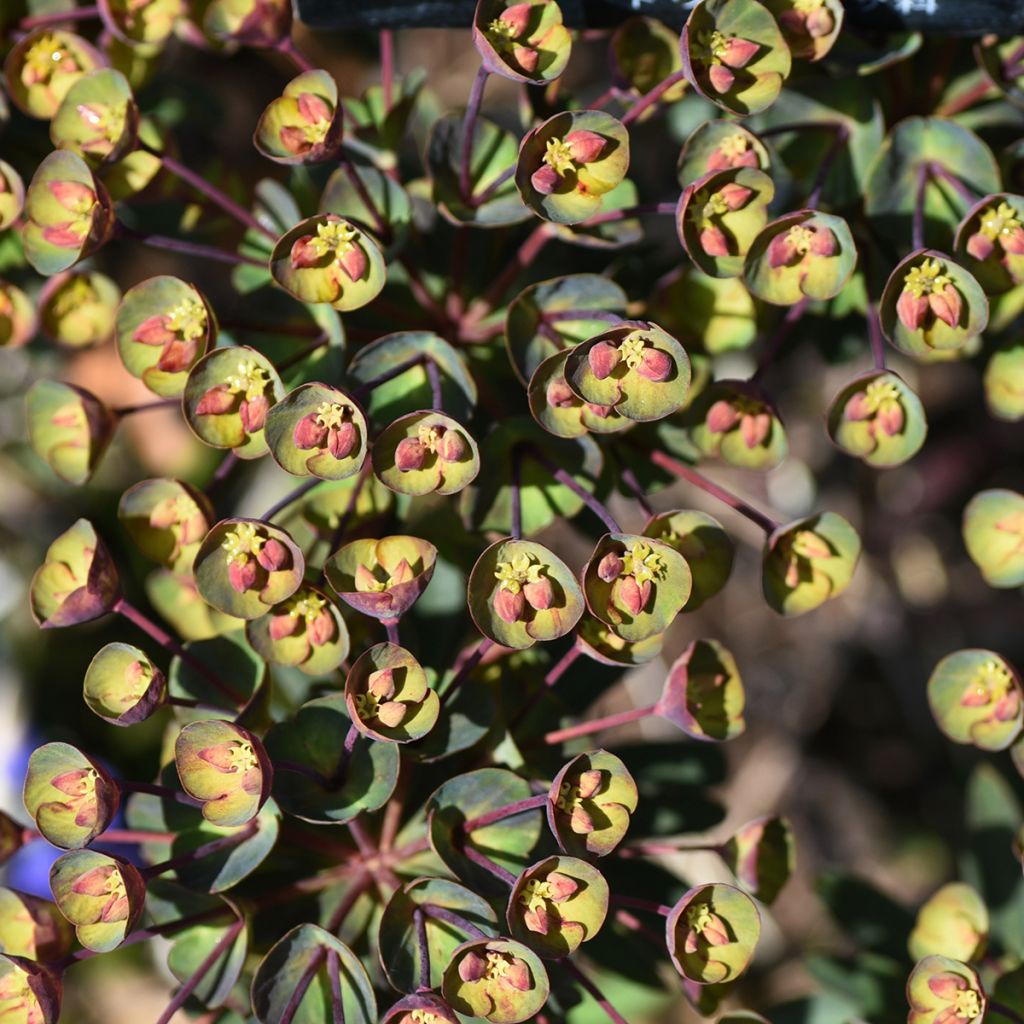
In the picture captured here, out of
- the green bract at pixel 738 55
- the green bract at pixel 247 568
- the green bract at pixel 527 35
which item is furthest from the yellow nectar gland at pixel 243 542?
the green bract at pixel 738 55

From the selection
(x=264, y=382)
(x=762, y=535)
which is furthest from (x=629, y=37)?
(x=762, y=535)

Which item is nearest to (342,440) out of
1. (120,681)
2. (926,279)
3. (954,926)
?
(120,681)

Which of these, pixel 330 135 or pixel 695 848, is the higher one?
pixel 330 135

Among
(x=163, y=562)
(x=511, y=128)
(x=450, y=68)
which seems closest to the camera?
(x=163, y=562)

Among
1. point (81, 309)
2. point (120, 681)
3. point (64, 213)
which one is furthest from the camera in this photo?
point (81, 309)

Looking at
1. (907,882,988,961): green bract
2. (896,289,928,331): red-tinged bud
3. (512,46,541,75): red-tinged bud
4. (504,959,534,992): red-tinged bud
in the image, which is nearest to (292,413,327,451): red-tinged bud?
(512,46,541,75): red-tinged bud

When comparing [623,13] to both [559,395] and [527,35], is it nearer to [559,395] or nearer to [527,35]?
[527,35]

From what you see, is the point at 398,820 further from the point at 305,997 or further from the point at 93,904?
the point at 93,904
